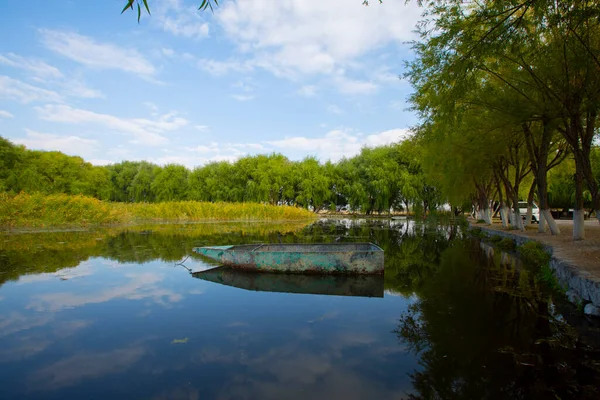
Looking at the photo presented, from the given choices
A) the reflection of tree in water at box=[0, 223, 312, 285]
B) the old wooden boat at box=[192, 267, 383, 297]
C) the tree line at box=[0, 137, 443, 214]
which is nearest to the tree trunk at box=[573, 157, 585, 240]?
the old wooden boat at box=[192, 267, 383, 297]

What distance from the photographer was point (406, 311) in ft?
19.5

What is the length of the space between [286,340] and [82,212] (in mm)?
21878

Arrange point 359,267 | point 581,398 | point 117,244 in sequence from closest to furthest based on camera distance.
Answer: point 581,398 < point 359,267 < point 117,244

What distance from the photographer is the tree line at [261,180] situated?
142 feet

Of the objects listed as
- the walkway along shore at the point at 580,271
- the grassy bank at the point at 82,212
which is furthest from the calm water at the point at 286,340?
the grassy bank at the point at 82,212

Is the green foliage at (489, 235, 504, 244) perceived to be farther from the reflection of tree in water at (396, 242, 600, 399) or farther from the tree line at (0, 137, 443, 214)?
the tree line at (0, 137, 443, 214)

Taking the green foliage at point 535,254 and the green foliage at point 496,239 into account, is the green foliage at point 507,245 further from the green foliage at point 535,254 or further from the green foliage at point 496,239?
the green foliage at point 535,254

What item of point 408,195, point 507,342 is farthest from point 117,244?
A: point 408,195

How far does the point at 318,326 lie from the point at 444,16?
357 inches

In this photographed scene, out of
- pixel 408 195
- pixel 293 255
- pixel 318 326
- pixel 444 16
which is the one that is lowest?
pixel 318 326

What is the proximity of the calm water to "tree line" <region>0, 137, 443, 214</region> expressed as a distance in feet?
116

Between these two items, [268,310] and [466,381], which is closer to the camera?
[466,381]

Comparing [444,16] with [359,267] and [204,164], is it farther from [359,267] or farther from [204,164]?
[204,164]

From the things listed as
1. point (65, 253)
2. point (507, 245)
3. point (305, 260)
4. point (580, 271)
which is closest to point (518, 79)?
point (507, 245)
